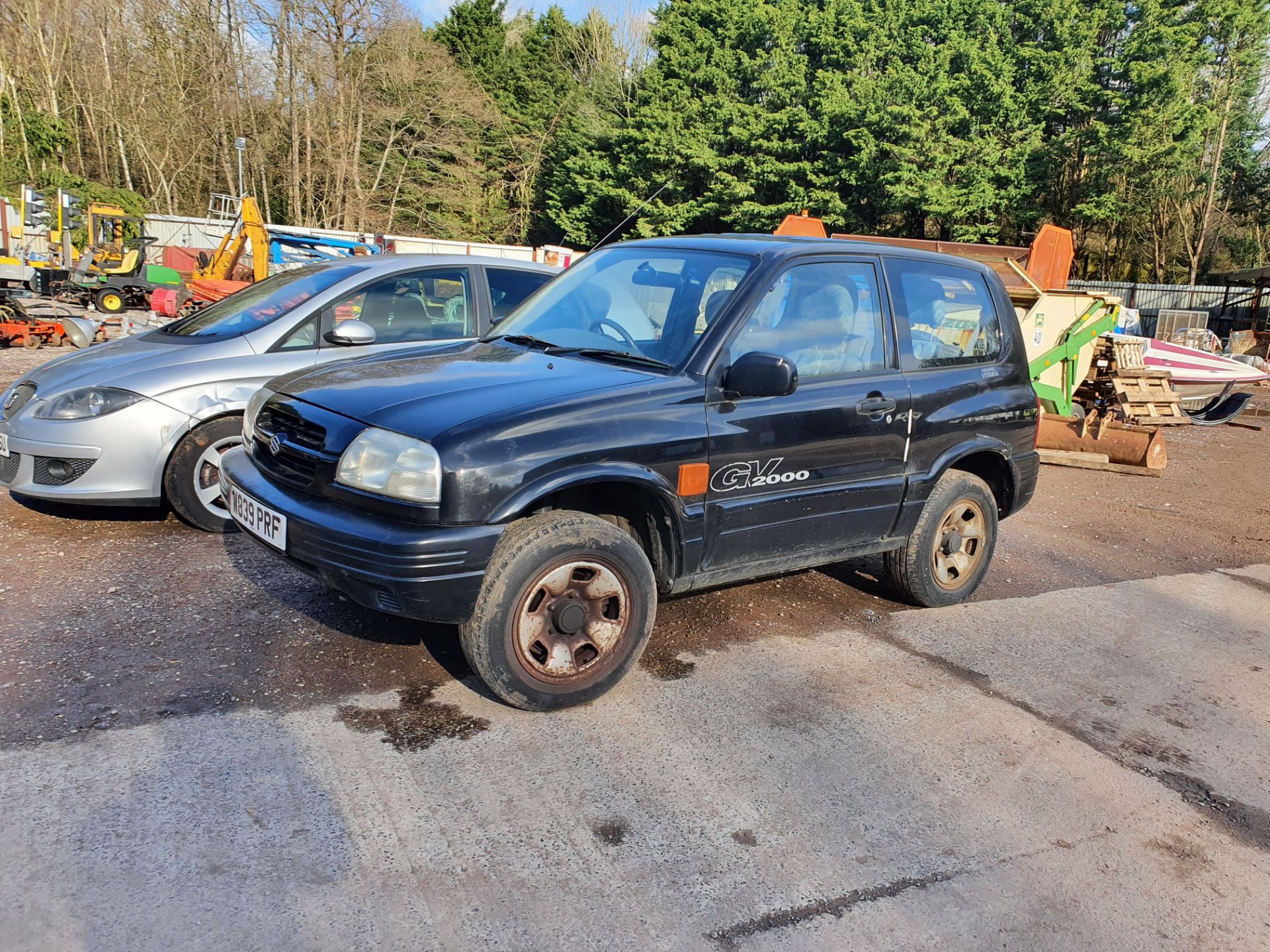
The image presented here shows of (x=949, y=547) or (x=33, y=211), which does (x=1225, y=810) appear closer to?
(x=949, y=547)

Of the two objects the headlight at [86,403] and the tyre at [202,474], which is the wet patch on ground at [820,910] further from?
the headlight at [86,403]

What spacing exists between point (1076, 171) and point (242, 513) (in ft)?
115

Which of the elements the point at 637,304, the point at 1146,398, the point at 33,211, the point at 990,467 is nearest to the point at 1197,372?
the point at 1146,398

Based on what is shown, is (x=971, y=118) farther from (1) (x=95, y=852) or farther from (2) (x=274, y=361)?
(1) (x=95, y=852)

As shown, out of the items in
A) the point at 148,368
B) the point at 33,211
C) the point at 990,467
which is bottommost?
the point at 990,467

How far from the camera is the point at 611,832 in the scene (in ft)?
9.26

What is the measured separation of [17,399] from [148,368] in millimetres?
828

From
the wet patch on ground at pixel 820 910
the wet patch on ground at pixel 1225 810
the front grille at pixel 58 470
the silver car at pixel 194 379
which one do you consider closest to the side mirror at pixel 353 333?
the silver car at pixel 194 379

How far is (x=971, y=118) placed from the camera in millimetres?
31375

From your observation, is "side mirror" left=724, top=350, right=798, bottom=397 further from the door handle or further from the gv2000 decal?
the door handle

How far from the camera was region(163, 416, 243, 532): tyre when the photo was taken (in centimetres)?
508

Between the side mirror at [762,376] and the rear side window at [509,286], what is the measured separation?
9.10 ft

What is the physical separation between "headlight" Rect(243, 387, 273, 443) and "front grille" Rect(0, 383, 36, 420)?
1979 mm

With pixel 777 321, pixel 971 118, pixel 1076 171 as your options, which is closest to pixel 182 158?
pixel 971 118
